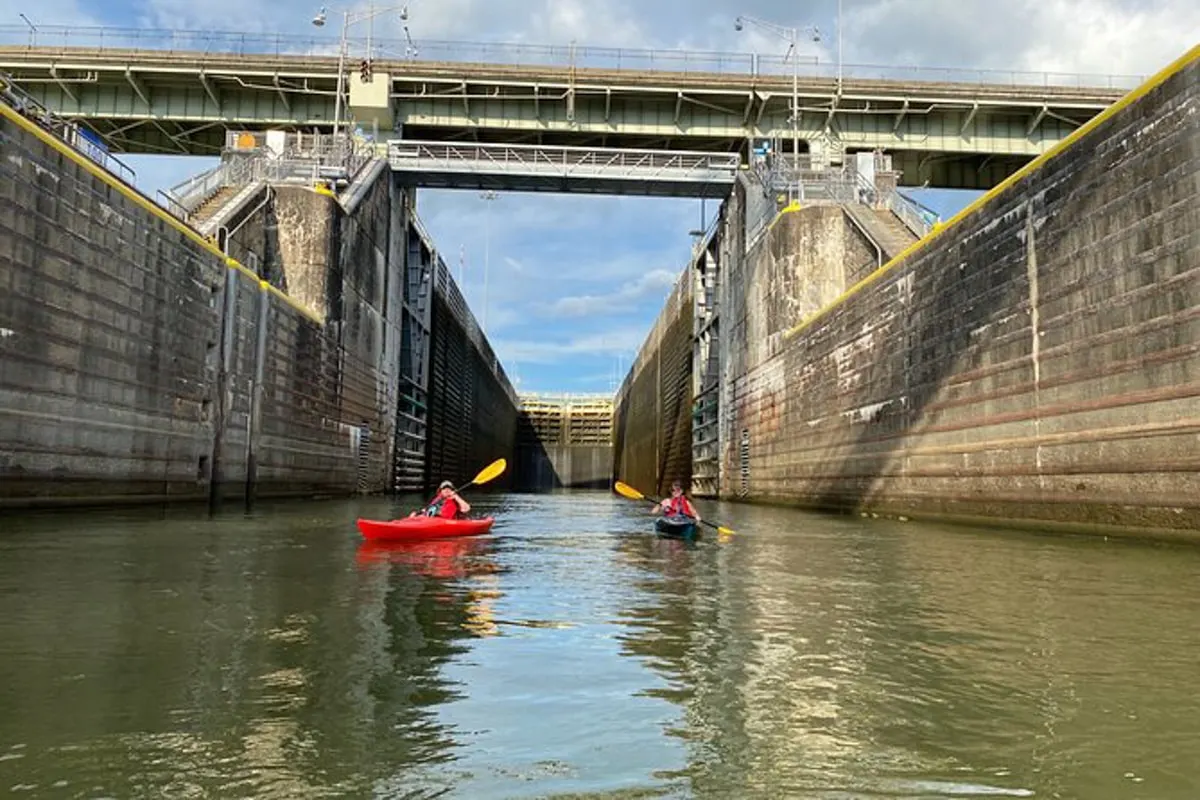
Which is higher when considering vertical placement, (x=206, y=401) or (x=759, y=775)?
(x=206, y=401)

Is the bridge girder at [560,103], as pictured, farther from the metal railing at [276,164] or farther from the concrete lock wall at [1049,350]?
the concrete lock wall at [1049,350]

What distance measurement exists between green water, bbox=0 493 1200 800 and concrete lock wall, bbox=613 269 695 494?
136 ft

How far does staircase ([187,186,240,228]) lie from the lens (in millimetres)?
31047

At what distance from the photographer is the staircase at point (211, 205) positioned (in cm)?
3105

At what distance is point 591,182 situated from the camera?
1592 inches

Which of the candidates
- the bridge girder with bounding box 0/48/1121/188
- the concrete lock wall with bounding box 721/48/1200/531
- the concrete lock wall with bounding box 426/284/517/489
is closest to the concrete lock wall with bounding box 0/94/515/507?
the bridge girder with bounding box 0/48/1121/188

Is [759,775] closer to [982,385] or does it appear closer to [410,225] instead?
[982,385]

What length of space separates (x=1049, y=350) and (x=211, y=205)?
3002 centimetres

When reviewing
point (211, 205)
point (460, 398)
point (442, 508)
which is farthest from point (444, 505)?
point (460, 398)

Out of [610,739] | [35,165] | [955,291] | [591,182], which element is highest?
[591,182]

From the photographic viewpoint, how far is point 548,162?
41.8m

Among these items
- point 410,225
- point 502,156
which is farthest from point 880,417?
point 410,225

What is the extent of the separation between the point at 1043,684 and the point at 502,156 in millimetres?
40993

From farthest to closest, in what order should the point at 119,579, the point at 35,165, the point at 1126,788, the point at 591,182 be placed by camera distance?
1. the point at 591,182
2. the point at 35,165
3. the point at 119,579
4. the point at 1126,788
